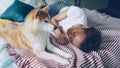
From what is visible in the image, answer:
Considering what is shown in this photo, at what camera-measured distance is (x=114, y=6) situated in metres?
2.62

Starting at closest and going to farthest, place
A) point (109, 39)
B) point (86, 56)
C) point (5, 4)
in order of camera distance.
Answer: point (86, 56) < point (109, 39) < point (5, 4)

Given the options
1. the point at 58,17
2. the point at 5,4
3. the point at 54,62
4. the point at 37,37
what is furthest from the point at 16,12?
the point at 54,62

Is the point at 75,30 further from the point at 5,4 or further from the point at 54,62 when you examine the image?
the point at 5,4

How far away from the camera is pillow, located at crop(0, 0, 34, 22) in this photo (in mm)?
1637

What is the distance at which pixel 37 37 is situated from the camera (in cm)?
122

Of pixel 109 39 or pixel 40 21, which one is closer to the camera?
pixel 40 21

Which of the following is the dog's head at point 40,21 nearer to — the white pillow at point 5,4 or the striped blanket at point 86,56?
the striped blanket at point 86,56

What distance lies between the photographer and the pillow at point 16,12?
1637mm

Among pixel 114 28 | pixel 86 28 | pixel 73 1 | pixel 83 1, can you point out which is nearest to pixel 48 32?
pixel 86 28

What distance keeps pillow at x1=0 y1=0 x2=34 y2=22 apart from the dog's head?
371 millimetres

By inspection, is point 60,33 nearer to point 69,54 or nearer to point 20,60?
point 69,54

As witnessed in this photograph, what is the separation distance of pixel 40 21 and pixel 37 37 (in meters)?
0.09

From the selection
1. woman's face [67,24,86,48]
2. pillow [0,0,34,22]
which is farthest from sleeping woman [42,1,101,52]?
pillow [0,0,34,22]

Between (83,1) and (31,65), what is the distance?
1.68 metres
